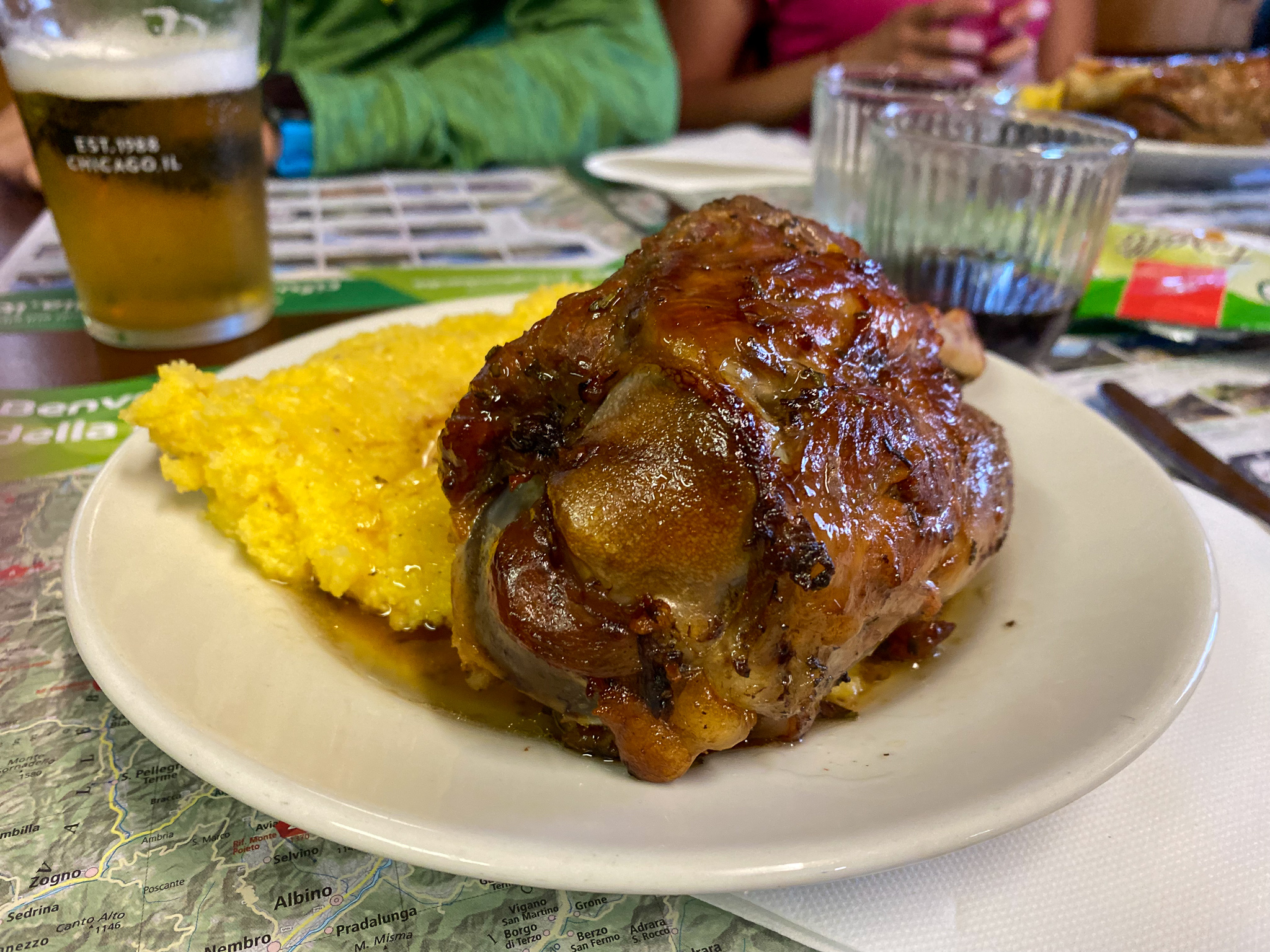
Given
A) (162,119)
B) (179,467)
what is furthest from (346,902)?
(162,119)

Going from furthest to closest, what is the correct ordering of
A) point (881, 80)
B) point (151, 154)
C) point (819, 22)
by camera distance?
point (819, 22), point (881, 80), point (151, 154)

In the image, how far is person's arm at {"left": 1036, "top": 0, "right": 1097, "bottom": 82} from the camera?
5.40 m

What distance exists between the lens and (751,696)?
82 centimetres

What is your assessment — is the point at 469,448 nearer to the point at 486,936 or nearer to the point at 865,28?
the point at 486,936

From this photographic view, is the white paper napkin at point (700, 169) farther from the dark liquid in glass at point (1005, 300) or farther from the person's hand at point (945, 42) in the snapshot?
the dark liquid in glass at point (1005, 300)

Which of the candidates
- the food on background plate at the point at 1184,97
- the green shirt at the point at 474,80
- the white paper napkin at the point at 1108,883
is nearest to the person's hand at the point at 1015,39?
the food on background plate at the point at 1184,97

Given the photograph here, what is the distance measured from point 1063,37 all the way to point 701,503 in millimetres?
6086

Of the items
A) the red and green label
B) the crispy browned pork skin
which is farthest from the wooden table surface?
the red and green label

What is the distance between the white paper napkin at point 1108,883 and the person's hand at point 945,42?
340 cm

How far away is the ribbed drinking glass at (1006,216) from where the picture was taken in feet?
5.96

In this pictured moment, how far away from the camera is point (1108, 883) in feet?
2.74

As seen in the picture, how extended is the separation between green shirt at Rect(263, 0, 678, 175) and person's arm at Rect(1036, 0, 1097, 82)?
10.1 feet

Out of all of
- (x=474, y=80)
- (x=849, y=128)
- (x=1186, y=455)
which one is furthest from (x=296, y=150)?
(x=1186, y=455)

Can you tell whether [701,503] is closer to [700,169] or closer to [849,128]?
[849,128]
